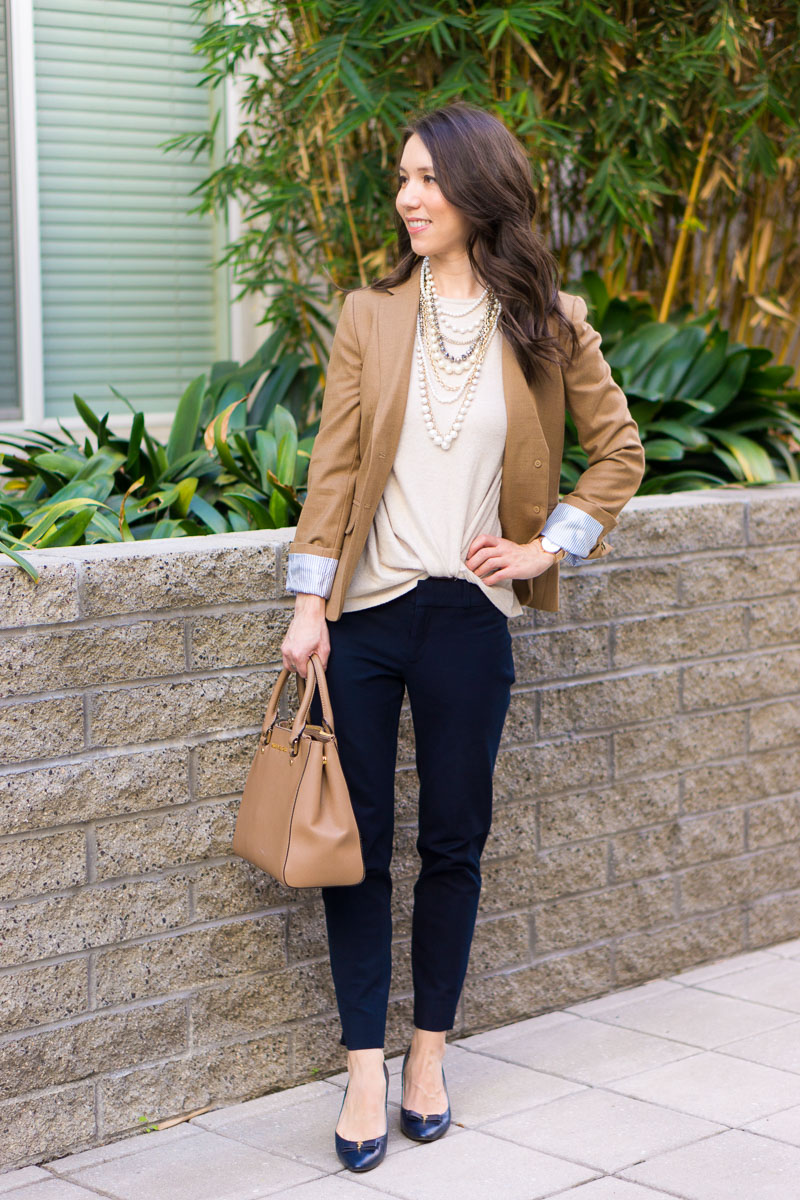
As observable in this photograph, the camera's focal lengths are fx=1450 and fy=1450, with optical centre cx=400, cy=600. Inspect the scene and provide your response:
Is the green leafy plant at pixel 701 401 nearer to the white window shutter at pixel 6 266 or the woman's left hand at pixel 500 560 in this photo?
the woman's left hand at pixel 500 560

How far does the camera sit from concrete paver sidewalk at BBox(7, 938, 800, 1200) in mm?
2605

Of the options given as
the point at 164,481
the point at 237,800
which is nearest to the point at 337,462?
the point at 237,800

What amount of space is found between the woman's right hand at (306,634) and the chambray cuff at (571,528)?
46cm

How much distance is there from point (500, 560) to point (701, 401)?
73.7 inches

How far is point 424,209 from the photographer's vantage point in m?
2.56

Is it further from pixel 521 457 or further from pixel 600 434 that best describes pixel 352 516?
pixel 600 434

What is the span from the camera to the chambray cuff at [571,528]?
107 inches

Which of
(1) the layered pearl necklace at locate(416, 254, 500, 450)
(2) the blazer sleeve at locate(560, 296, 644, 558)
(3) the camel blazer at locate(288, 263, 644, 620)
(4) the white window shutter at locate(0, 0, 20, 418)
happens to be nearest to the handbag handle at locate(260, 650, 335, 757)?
(3) the camel blazer at locate(288, 263, 644, 620)

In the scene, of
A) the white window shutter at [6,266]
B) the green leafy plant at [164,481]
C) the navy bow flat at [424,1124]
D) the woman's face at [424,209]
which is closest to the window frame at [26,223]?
the white window shutter at [6,266]

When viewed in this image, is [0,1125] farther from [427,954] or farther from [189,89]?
[189,89]

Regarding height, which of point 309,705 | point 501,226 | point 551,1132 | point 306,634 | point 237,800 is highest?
point 501,226

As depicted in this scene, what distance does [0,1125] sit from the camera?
263 cm

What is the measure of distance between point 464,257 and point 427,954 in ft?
4.35

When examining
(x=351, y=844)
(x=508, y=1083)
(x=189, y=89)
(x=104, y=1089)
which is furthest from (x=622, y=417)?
(x=189, y=89)
